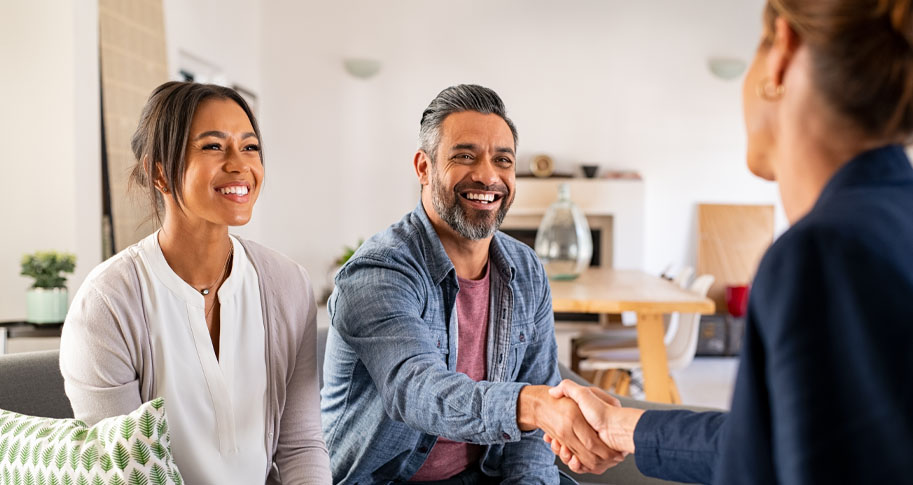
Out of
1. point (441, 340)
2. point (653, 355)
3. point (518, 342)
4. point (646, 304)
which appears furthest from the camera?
point (653, 355)

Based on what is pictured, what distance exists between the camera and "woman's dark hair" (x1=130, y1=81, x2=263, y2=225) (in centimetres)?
146

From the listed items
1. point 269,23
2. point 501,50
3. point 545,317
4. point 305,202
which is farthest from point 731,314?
point 545,317

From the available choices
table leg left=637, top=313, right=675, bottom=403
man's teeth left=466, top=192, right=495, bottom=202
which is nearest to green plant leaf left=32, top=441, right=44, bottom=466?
man's teeth left=466, top=192, right=495, bottom=202

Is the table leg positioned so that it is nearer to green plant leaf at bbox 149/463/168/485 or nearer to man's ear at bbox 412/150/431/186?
man's ear at bbox 412/150/431/186

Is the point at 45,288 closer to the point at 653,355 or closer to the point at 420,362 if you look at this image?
the point at 420,362

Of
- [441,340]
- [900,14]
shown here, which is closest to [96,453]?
[441,340]

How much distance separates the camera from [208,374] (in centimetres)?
144

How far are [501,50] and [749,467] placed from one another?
20.7ft

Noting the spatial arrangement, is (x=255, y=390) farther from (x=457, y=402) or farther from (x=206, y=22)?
(x=206, y=22)

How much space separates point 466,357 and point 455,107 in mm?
564

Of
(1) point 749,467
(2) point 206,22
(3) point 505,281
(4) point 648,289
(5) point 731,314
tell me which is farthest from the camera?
(5) point 731,314

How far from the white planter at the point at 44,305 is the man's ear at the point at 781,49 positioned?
3.06 metres

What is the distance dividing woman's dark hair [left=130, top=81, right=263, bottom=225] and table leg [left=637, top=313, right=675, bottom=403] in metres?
2.30

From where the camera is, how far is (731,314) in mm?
6473
